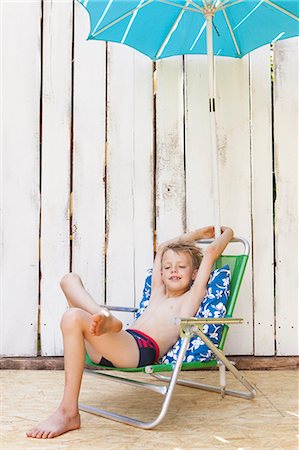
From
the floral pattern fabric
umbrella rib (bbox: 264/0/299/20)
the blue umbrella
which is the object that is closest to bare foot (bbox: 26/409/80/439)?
the floral pattern fabric

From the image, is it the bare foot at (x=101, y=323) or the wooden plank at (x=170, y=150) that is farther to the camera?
the wooden plank at (x=170, y=150)

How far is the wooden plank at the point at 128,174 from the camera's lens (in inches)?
155

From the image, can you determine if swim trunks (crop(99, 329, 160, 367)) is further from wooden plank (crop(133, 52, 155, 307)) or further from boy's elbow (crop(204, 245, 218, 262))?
wooden plank (crop(133, 52, 155, 307))

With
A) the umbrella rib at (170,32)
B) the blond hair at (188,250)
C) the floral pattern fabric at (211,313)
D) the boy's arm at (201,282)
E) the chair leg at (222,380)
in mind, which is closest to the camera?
the chair leg at (222,380)

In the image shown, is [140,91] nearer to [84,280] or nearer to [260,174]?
[260,174]

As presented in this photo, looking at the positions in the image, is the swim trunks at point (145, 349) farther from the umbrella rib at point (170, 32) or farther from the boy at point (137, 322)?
the umbrella rib at point (170, 32)

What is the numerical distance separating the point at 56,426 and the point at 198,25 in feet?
7.53

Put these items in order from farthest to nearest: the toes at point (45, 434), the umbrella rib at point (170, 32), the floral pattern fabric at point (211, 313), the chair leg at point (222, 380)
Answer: the umbrella rib at point (170, 32)
the floral pattern fabric at point (211, 313)
the chair leg at point (222, 380)
the toes at point (45, 434)

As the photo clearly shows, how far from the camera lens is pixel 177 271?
10.6 feet

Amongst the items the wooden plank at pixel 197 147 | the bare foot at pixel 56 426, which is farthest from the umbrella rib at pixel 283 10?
the bare foot at pixel 56 426

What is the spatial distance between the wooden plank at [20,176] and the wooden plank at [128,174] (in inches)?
18.0

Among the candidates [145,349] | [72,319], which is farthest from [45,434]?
[145,349]

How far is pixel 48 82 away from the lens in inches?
158

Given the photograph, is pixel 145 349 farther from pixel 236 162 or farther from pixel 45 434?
pixel 236 162
